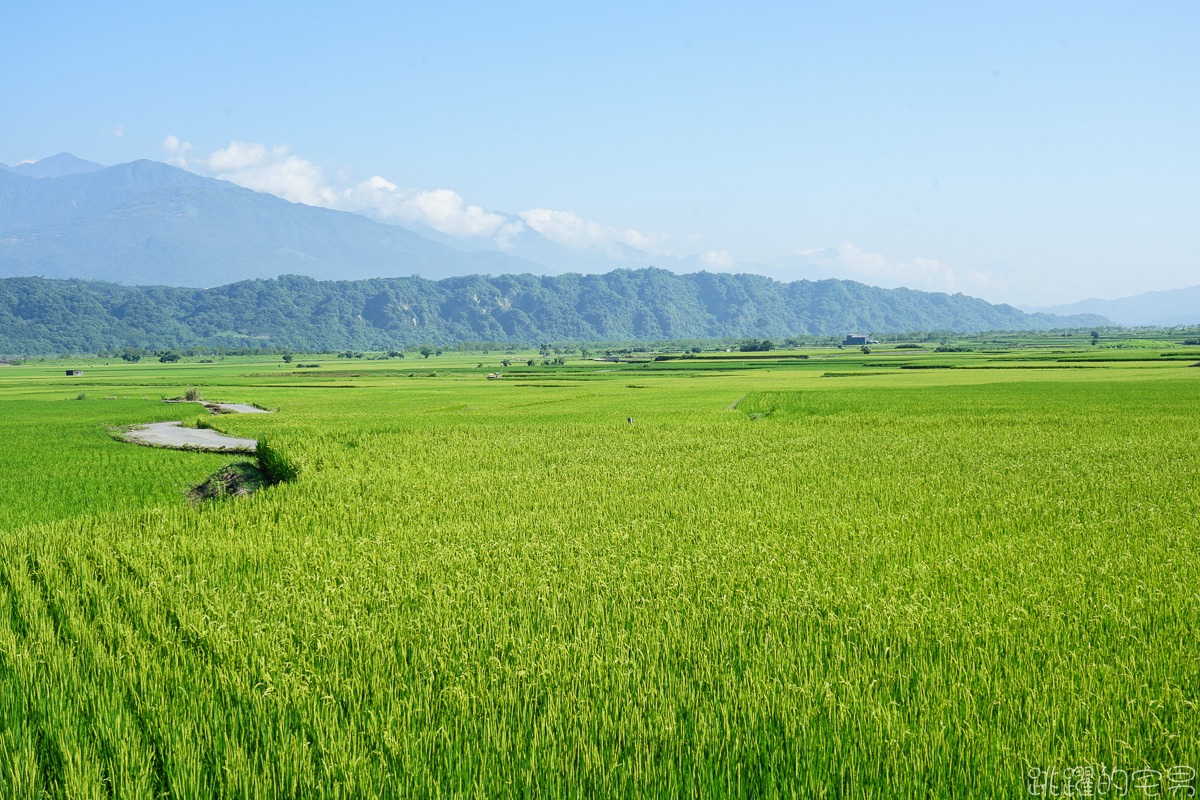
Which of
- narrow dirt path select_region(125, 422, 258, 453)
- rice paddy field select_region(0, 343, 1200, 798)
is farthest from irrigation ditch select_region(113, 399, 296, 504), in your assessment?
rice paddy field select_region(0, 343, 1200, 798)

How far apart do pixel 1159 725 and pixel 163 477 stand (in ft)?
57.5

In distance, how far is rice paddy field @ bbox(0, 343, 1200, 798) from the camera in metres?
3.90

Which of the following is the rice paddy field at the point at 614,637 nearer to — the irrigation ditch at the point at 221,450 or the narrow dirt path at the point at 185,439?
the irrigation ditch at the point at 221,450

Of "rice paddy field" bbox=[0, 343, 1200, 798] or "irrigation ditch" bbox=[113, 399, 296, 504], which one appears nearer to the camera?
"rice paddy field" bbox=[0, 343, 1200, 798]

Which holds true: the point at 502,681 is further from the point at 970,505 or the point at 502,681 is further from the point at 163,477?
the point at 163,477

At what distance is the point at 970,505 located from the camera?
34.3 ft

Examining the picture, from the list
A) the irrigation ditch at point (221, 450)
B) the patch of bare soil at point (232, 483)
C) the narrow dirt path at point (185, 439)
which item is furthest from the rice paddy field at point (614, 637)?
the narrow dirt path at point (185, 439)

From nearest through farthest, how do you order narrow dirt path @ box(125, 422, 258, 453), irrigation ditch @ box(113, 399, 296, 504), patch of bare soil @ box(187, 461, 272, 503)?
patch of bare soil @ box(187, 461, 272, 503)
irrigation ditch @ box(113, 399, 296, 504)
narrow dirt path @ box(125, 422, 258, 453)

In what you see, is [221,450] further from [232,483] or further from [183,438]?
[232,483]

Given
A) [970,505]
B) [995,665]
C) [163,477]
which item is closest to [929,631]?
[995,665]

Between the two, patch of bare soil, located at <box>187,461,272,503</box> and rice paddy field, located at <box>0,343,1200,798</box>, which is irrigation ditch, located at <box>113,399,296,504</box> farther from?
rice paddy field, located at <box>0,343,1200,798</box>

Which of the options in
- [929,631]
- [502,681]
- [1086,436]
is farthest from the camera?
[1086,436]

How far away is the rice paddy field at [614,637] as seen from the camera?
390 centimetres

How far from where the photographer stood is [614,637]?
18.2 feet
